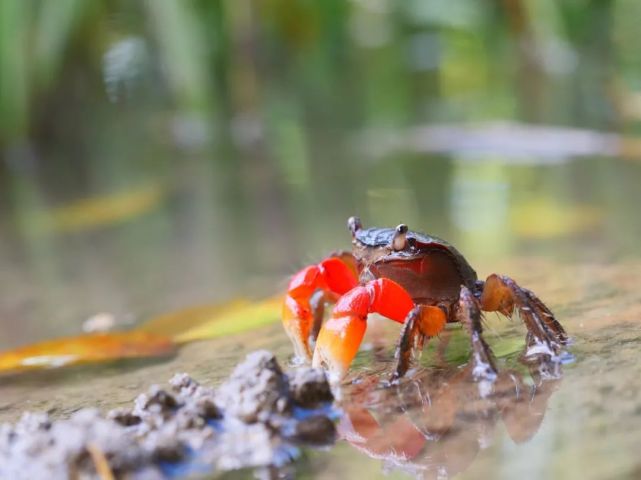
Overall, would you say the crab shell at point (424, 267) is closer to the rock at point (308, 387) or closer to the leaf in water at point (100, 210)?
the rock at point (308, 387)

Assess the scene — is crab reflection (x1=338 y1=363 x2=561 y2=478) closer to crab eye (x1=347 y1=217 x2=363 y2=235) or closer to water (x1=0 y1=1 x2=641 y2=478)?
water (x1=0 y1=1 x2=641 y2=478)

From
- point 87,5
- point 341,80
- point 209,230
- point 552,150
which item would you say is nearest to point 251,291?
point 209,230

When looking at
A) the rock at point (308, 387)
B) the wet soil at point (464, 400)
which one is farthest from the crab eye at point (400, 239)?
the rock at point (308, 387)

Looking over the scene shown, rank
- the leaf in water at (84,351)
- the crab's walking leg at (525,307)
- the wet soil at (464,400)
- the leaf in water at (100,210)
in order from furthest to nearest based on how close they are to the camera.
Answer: the leaf in water at (100,210), the leaf in water at (84,351), the crab's walking leg at (525,307), the wet soil at (464,400)

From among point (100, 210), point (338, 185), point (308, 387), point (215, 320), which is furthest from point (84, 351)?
point (338, 185)

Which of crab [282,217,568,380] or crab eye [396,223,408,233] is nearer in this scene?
crab [282,217,568,380]

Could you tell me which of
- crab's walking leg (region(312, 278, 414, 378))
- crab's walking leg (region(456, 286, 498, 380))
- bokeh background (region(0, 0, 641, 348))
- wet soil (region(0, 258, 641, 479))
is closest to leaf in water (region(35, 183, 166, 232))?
bokeh background (region(0, 0, 641, 348))
